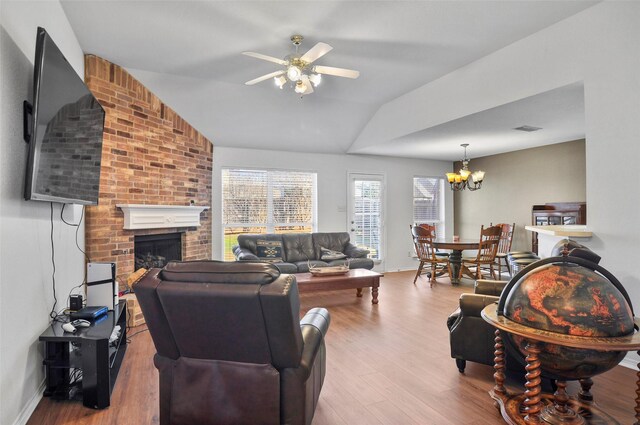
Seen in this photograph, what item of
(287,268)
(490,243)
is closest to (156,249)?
(287,268)

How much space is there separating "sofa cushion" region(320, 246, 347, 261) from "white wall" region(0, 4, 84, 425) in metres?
3.66

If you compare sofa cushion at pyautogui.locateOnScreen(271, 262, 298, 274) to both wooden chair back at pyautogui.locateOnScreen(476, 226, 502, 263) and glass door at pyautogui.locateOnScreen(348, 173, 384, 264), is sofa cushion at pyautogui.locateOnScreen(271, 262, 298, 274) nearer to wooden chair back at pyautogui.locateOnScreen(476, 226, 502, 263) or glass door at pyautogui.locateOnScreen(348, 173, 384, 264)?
glass door at pyautogui.locateOnScreen(348, 173, 384, 264)

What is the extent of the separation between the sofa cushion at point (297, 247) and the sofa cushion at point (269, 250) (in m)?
0.21

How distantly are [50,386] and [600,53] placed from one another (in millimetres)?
4594

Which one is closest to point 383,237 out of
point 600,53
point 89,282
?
point 600,53

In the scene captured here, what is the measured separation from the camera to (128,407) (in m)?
2.14

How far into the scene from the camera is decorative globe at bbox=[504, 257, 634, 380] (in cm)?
153

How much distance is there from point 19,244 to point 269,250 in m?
3.61

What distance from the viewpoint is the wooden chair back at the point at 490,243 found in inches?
214

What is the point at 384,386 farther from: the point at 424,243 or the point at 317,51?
the point at 424,243

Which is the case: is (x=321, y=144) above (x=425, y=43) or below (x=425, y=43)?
below

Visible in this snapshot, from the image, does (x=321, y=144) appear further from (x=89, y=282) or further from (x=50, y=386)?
(x=50, y=386)

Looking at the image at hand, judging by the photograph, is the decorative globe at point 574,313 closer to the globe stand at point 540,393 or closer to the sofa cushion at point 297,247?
the globe stand at point 540,393

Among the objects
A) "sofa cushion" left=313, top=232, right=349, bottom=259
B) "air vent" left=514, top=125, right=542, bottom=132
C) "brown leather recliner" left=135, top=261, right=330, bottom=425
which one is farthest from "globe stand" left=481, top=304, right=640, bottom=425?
"sofa cushion" left=313, top=232, right=349, bottom=259
